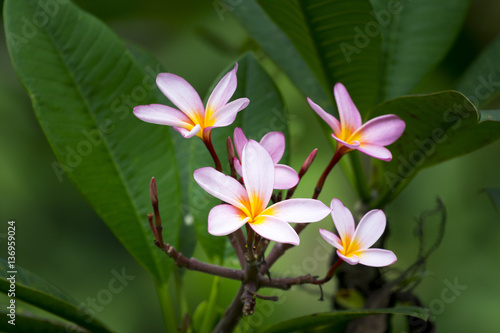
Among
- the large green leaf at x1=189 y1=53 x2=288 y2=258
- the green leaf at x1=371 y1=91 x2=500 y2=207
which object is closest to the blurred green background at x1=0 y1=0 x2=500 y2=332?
the large green leaf at x1=189 y1=53 x2=288 y2=258

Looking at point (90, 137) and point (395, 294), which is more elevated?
point (90, 137)

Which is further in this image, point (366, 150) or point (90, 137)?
point (90, 137)

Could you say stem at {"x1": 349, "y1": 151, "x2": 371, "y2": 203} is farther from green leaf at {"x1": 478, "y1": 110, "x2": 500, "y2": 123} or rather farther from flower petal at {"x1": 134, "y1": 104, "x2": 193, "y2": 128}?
flower petal at {"x1": 134, "y1": 104, "x2": 193, "y2": 128}

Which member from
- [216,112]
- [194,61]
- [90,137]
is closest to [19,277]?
[90,137]

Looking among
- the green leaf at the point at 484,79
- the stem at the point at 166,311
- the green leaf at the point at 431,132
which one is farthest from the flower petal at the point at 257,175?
the green leaf at the point at 484,79

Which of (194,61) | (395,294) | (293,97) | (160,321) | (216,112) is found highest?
(216,112)

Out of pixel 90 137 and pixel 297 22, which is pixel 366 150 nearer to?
pixel 297 22
